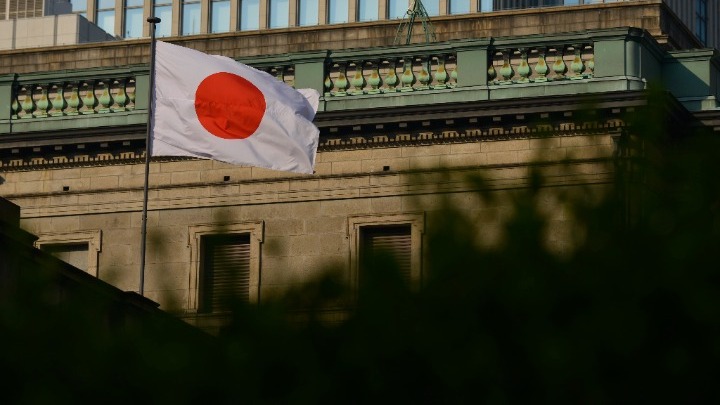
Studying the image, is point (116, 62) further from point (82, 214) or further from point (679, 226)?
point (679, 226)

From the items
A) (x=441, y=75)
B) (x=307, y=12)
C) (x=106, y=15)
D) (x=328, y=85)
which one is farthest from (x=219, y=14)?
(x=441, y=75)

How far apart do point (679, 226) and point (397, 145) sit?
27.8 meters

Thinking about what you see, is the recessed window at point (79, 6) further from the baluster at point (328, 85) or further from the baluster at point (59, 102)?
the baluster at point (328, 85)

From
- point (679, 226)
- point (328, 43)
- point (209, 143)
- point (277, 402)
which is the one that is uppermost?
point (328, 43)

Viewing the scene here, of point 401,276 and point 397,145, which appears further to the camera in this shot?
point 397,145

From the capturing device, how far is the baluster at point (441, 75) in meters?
43.3

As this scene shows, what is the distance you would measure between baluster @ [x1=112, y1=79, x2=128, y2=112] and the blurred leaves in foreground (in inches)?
1182

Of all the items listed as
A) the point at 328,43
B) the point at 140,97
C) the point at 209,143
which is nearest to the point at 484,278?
the point at 209,143

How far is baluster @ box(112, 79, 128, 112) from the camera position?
45.3 m

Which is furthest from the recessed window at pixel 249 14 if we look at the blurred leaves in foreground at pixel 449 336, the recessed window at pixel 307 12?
the blurred leaves in foreground at pixel 449 336

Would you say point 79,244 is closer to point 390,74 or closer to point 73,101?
point 73,101

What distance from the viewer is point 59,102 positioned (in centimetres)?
4588

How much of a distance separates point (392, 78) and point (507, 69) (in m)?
2.26

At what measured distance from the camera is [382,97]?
143ft
